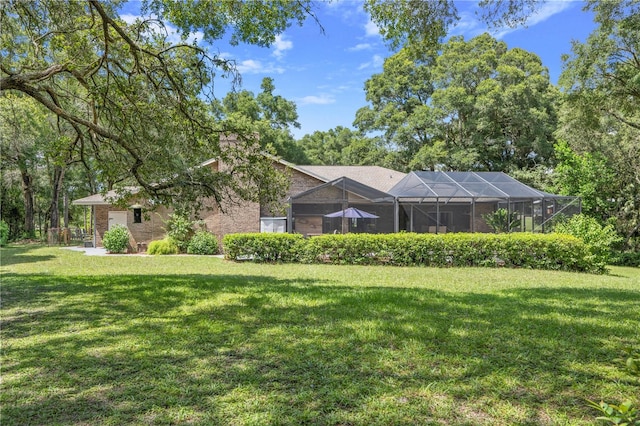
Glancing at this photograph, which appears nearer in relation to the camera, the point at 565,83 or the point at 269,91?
the point at 565,83

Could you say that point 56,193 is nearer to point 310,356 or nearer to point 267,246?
point 267,246

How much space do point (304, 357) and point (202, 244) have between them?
14.8m

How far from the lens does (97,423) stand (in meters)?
2.72

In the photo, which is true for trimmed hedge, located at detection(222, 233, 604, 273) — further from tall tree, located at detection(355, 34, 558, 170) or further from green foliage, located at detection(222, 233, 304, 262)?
tall tree, located at detection(355, 34, 558, 170)

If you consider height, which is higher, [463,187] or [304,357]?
[463,187]

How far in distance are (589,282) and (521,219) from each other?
8.30 m

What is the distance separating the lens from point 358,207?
66.6 ft

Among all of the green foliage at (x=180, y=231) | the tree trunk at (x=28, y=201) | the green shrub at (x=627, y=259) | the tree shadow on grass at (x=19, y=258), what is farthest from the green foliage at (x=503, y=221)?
the tree trunk at (x=28, y=201)

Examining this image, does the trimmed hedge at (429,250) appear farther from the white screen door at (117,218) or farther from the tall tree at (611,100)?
the white screen door at (117,218)

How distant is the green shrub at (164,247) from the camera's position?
1786 centimetres

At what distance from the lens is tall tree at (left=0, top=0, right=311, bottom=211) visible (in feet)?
23.2

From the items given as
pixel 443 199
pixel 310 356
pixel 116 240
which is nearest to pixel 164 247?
pixel 116 240

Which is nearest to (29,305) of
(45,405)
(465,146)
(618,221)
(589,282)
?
(45,405)

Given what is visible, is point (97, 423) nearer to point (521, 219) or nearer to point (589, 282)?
point (589, 282)
